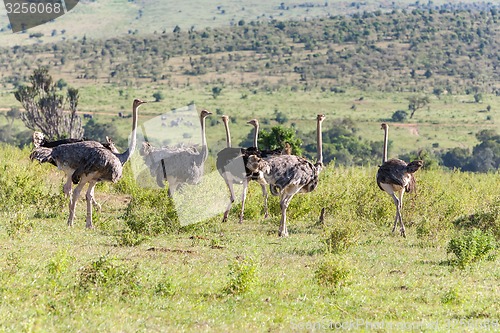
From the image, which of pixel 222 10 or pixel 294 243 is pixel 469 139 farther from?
pixel 222 10

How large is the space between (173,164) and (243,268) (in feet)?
21.2

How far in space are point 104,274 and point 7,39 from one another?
99050mm

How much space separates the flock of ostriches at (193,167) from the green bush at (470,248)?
296cm

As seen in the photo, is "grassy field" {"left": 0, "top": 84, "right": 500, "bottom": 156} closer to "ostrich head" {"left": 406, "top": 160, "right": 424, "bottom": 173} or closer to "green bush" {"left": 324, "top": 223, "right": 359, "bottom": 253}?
"ostrich head" {"left": 406, "top": 160, "right": 424, "bottom": 173}

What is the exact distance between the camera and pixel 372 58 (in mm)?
77812

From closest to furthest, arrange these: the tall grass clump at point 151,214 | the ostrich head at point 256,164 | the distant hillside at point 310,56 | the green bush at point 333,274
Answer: the green bush at point 333,274 → the ostrich head at point 256,164 → the tall grass clump at point 151,214 → the distant hillside at point 310,56

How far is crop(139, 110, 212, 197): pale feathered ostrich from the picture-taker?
14.6 metres

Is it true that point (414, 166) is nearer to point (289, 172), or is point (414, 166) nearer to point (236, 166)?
point (289, 172)

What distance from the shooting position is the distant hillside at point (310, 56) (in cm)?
7394

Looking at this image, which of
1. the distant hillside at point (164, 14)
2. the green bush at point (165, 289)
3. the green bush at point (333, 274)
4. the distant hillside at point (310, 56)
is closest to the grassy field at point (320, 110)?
the distant hillside at point (310, 56)

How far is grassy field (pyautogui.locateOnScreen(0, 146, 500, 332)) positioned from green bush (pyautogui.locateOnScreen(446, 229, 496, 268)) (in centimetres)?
11

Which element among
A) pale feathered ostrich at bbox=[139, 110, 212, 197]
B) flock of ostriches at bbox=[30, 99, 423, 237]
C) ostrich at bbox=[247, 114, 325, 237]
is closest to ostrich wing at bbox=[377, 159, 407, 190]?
flock of ostriches at bbox=[30, 99, 423, 237]

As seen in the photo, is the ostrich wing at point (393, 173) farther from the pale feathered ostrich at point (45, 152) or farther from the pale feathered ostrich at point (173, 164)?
the pale feathered ostrich at point (45, 152)

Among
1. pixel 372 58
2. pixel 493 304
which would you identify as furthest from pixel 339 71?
pixel 493 304
